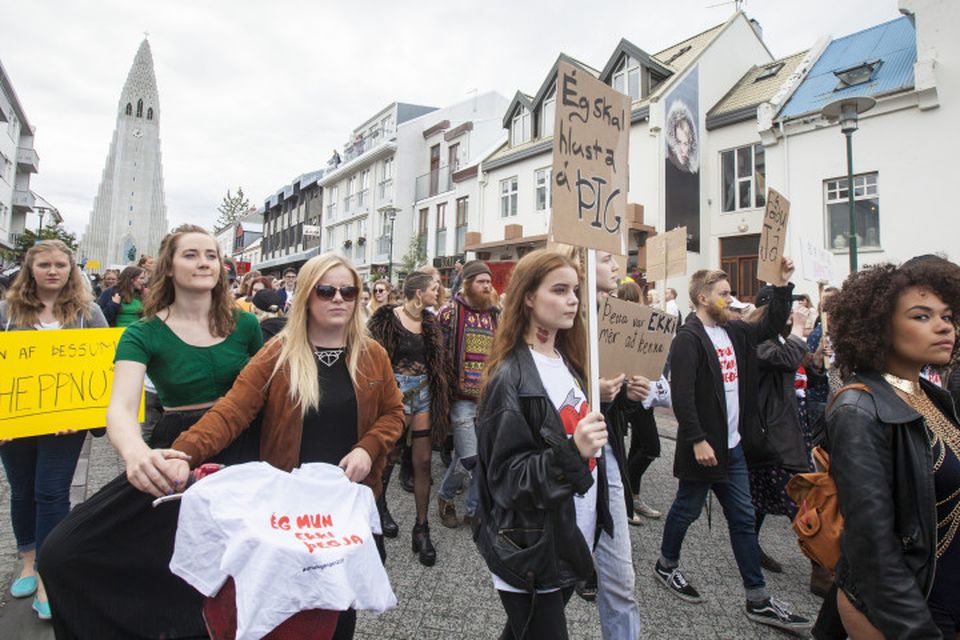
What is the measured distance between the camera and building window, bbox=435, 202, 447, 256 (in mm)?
26922

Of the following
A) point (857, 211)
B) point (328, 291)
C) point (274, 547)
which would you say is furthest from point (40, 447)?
point (857, 211)

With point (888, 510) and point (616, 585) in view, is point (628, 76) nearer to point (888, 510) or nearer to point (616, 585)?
point (616, 585)

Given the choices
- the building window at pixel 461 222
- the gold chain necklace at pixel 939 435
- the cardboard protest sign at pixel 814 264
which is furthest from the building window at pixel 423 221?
the gold chain necklace at pixel 939 435

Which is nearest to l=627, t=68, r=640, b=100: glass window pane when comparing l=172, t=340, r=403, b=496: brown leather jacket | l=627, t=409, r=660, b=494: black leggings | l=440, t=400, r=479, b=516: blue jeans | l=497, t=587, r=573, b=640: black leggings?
l=627, t=409, r=660, b=494: black leggings

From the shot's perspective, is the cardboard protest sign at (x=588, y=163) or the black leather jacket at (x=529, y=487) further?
the cardboard protest sign at (x=588, y=163)

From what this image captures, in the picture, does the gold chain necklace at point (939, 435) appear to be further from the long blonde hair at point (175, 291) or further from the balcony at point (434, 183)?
the balcony at point (434, 183)

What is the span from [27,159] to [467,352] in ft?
172

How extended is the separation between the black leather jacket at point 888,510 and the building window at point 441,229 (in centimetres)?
2535

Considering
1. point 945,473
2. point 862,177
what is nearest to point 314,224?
point 862,177

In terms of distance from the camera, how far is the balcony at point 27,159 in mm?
41281

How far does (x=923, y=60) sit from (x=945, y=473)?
49.6ft

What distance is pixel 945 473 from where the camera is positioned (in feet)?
5.79

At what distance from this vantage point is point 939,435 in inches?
72.4

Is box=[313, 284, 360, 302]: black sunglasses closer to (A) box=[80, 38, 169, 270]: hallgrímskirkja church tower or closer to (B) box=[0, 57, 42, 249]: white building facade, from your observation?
(B) box=[0, 57, 42, 249]: white building facade
